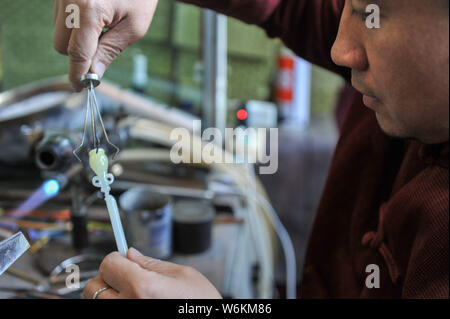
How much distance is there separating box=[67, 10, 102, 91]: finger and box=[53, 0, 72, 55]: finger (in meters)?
0.02

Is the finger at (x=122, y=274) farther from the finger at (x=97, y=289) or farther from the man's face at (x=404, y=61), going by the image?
the man's face at (x=404, y=61)

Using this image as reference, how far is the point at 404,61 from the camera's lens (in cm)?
35

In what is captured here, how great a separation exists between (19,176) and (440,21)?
98 cm

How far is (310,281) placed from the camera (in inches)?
29.1

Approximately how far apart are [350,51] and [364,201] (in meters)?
0.32

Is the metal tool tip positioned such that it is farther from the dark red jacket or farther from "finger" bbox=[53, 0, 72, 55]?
the dark red jacket

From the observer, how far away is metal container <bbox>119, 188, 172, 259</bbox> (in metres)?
0.78

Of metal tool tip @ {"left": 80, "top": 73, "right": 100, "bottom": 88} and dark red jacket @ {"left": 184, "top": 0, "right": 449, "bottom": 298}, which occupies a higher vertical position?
metal tool tip @ {"left": 80, "top": 73, "right": 100, "bottom": 88}

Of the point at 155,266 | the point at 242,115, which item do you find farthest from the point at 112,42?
the point at 242,115

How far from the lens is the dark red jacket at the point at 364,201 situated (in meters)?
0.49

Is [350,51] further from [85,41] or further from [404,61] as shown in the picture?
[85,41]

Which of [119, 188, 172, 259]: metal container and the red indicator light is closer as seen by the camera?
[119, 188, 172, 259]: metal container

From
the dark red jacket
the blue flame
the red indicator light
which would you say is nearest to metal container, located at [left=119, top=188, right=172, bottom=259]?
the blue flame
